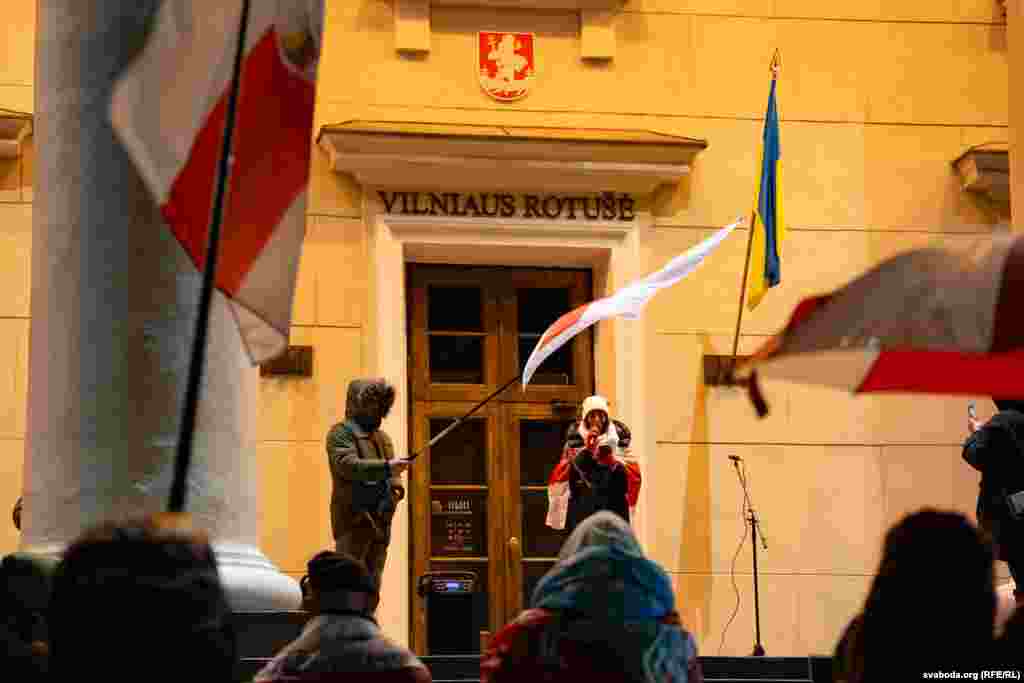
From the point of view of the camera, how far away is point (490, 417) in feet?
54.1

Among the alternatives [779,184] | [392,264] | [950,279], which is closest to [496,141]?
[392,264]

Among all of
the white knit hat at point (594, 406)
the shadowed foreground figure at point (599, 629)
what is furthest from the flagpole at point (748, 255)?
the shadowed foreground figure at point (599, 629)

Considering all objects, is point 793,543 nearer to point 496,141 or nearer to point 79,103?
point 496,141

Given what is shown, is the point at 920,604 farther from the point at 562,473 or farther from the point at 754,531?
the point at 754,531

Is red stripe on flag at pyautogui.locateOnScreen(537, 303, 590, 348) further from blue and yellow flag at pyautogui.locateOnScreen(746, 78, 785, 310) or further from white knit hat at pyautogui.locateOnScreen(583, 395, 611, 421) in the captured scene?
blue and yellow flag at pyautogui.locateOnScreen(746, 78, 785, 310)

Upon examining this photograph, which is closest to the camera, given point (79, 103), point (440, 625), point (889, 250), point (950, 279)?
point (950, 279)

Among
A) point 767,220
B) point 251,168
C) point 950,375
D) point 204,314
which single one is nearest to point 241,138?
point 251,168

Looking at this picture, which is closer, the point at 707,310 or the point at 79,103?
the point at 79,103

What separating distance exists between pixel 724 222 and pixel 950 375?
37.0 feet

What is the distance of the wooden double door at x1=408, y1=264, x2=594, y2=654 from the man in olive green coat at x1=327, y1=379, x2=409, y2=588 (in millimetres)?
3566

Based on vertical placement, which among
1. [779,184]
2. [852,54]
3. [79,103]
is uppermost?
[852,54]

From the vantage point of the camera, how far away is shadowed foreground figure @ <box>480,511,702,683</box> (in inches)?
200

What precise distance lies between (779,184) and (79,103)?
9.49 meters

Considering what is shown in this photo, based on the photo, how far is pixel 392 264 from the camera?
1596cm
